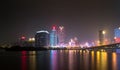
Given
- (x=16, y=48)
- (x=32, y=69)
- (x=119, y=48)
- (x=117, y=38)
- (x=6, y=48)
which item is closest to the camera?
(x=32, y=69)

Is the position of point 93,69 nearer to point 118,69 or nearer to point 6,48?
point 118,69

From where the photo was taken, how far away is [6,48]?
197875 millimetres

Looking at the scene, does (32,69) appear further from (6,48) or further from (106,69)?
(6,48)

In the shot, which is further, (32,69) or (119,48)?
(119,48)

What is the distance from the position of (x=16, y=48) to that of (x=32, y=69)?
487 feet

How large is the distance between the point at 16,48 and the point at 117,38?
64815mm

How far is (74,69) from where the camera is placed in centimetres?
3681

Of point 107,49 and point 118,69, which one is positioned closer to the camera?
point 118,69

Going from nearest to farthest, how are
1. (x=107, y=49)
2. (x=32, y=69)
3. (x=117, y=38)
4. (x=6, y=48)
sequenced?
(x=32, y=69) < (x=107, y=49) < (x=117, y=38) < (x=6, y=48)

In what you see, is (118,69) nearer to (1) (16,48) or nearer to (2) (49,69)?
(2) (49,69)

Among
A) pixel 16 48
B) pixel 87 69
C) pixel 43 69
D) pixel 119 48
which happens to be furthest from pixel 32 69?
pixel 16 48

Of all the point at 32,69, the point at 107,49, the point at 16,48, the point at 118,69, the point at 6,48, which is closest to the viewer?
the point at 118,69

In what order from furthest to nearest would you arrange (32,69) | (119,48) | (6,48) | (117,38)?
(6,48) → (117,38) → (119,48) → (32,69)

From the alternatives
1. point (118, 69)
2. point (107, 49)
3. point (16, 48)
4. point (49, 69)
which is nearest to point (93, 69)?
point (118, 69)
